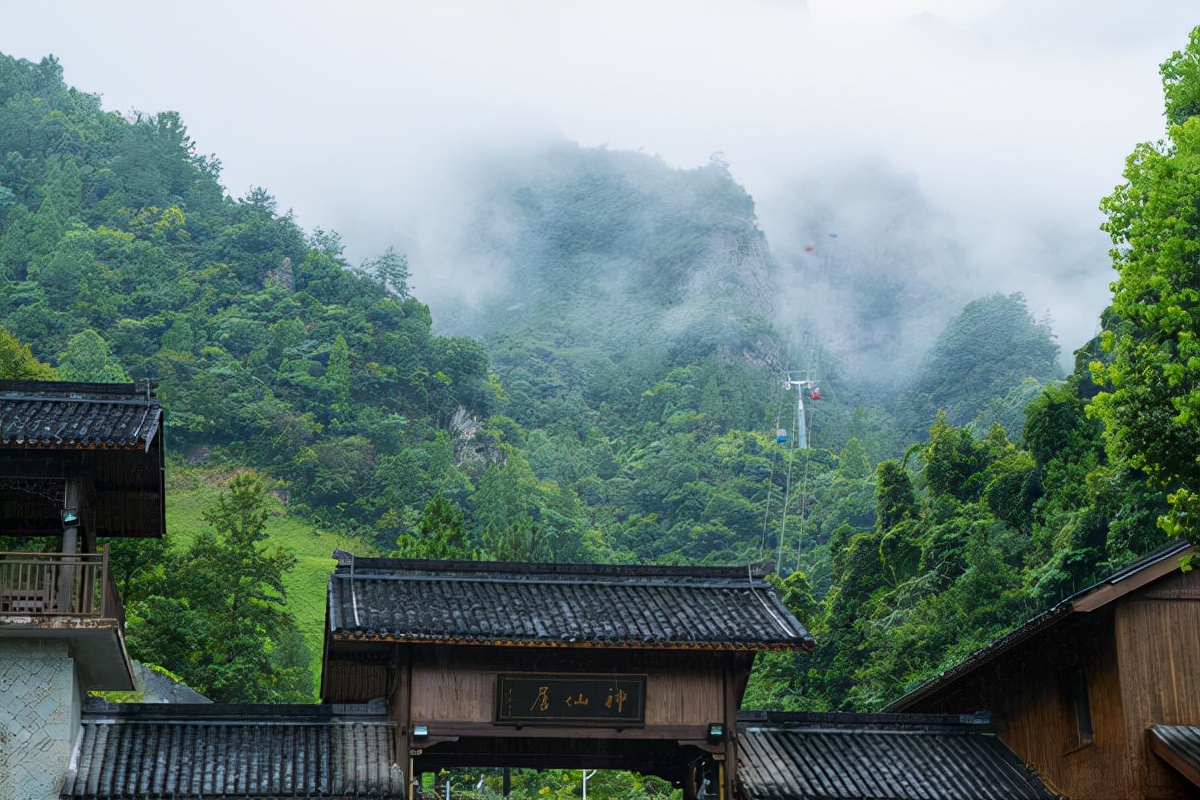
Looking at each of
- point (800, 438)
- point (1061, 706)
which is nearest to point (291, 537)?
point (800, 438)

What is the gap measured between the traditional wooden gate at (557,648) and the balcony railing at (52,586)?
3.34 meters

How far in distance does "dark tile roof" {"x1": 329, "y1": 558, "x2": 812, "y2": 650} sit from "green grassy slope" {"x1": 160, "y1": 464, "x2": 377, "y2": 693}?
49.2 m

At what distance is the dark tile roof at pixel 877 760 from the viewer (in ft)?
71.6

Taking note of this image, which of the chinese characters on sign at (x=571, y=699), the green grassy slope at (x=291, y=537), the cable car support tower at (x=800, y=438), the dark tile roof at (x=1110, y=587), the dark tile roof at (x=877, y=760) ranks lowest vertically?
the dark tile roof at (x=877, y=760)

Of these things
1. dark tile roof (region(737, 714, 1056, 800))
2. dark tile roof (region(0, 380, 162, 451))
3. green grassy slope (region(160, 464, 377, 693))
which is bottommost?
dark tile roof (region(737, 714, 1056, 800))

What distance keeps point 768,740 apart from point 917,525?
1255 inches

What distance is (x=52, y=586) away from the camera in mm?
20234

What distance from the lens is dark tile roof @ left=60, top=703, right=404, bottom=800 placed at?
20.0 m

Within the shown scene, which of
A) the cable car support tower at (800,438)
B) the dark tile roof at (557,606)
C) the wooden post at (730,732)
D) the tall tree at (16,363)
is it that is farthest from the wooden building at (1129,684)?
the cable car support tower at (800,438)

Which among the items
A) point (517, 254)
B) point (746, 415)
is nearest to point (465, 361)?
point (746, 415)

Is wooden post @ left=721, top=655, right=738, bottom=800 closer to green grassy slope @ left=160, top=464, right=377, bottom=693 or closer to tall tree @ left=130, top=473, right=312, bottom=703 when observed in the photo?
tall tree @ left=130, top=473, right=312, bottom=703

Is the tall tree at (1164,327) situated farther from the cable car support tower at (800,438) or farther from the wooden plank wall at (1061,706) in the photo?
the cable car support tower at (800,438)

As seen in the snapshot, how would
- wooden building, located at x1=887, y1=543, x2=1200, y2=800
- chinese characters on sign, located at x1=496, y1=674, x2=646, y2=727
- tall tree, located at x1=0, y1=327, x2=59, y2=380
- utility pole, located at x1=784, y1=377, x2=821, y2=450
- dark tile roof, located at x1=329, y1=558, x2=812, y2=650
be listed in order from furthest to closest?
utility pole, located at x1=784, y1=377, x2=821, y2=450, tall tree, located at x1=0, y1=327, x2=59, y2=380, chinese characters on sign, located at x1=496, y1=674, x2=646, y2=727, wooden building, located at x1=887, y1=543, x2=1200, y2=800, dark tile roof, located at x1=329, y1=558, x2=812, y2=650

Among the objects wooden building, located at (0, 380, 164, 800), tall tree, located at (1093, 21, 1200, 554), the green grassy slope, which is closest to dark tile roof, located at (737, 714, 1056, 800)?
tall tree, located at (1093, 21, 1200, 554)
